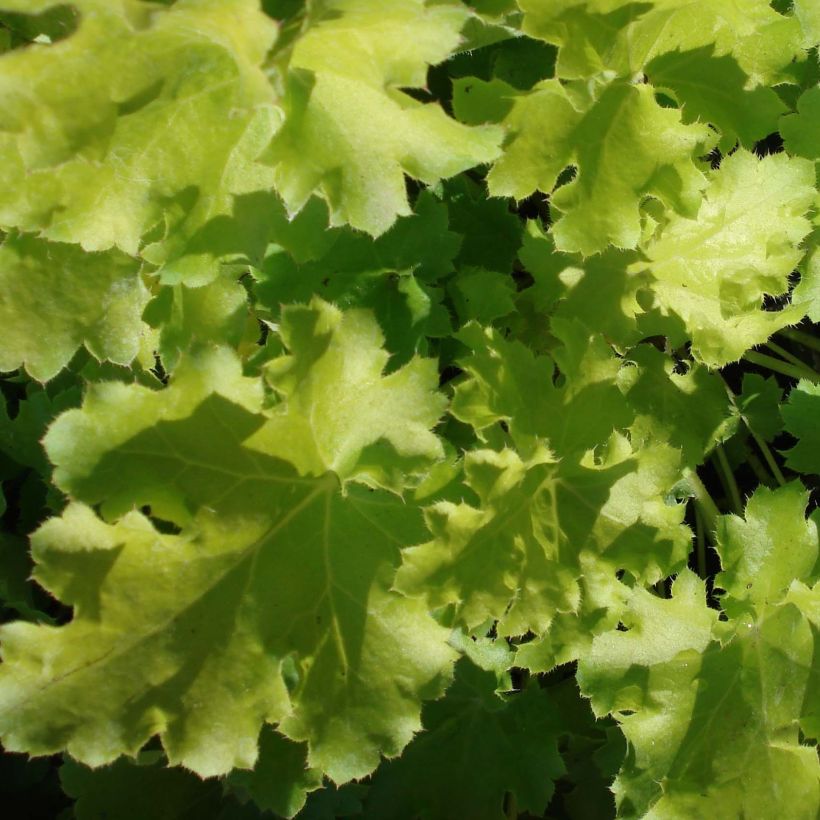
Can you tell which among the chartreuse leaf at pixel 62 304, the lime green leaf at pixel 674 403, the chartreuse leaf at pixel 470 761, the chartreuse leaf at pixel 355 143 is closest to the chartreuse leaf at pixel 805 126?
the lime green leaf at pixel 674 403

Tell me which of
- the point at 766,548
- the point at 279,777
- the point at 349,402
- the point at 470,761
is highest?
the point at 349,402

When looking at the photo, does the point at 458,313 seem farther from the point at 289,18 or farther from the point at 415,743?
the point at 415,743

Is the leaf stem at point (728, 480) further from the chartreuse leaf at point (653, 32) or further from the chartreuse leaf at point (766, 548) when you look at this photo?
the chartreuse leaf at point (653, 32)

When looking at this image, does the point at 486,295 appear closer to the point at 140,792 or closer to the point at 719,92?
the point at 719,92

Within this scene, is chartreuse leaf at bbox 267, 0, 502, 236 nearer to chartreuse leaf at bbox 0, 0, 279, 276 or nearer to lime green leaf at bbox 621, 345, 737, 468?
chartreuse leaf at bbox 0, 0, 279, 276

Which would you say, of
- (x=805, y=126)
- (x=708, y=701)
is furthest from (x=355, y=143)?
(x=708, y=701)

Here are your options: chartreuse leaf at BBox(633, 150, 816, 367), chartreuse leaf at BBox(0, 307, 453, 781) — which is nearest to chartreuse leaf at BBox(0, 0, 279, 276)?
chartreuse leaf at BBox(0, 307, 453, 781)
